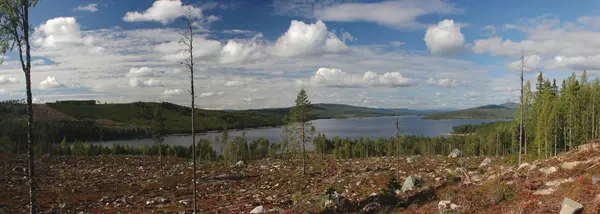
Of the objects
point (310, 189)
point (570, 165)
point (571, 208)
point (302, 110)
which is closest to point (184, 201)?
point (310, 189)

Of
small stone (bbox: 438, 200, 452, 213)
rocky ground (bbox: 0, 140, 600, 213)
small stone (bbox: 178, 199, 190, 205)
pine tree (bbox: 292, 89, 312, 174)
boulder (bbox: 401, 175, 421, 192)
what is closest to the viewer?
small stone (bbox: 438, 200, 452, 213)

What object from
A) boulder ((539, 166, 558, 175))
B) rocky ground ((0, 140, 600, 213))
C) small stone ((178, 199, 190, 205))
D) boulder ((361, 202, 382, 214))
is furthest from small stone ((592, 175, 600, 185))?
small stone ((178, 199, 190, 205))

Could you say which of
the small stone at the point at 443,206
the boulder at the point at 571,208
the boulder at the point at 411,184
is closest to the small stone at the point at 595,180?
the boulder at the point at 571,208

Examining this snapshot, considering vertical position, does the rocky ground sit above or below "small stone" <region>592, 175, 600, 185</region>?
below

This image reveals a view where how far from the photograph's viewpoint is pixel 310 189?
34344mm

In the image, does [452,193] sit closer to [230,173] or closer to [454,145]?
[230,173]

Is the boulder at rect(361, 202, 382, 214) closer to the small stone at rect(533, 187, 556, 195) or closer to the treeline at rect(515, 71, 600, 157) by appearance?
the small stone at rect(533, 187, 556, 195)

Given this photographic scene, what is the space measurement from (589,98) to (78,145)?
127017mm

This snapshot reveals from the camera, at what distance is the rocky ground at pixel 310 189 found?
1596cm

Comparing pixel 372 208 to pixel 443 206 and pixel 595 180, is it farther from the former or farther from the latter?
pixel 595 180

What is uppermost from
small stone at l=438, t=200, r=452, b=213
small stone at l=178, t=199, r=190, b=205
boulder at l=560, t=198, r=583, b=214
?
boulder at l=560, t=198, r=583, b=214

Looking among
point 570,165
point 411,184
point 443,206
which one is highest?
point 570,165

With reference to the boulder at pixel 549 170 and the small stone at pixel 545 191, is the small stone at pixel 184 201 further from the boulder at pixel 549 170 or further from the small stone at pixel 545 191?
the boulder at pixel 549 170

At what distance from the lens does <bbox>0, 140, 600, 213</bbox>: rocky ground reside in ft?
52.4
